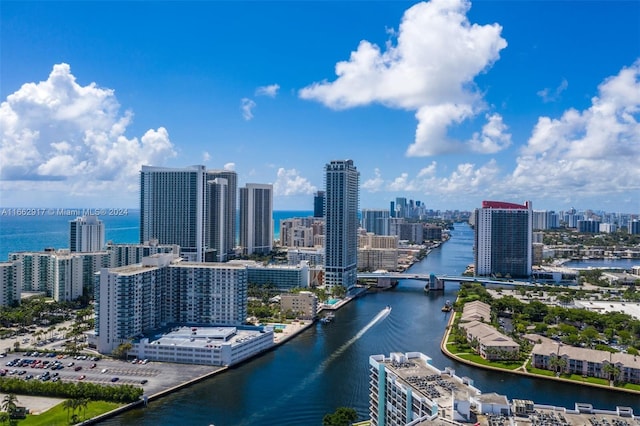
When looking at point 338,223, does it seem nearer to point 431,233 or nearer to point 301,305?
point 301,305

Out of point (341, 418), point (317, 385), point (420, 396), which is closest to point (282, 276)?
point (317, 385)

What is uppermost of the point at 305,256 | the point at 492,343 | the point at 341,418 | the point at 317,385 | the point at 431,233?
the point at 431,233

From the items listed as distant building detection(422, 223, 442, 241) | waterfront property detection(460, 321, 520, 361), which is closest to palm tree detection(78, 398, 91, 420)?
waterfront property detection(460, 321, 520, 361)

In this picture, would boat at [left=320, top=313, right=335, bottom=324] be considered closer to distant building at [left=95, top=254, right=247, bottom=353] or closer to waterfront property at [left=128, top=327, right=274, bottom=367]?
distant building at [left=95, top=254, right=247, bottom=353]

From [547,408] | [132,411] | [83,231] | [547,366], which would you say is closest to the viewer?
[547,408]

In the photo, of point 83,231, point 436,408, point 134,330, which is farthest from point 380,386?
point 83,231

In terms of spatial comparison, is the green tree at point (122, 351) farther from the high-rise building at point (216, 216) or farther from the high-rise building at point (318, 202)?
the high-rise building at point (318, 202)

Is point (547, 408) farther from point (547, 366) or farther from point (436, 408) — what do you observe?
point (547, 366)
